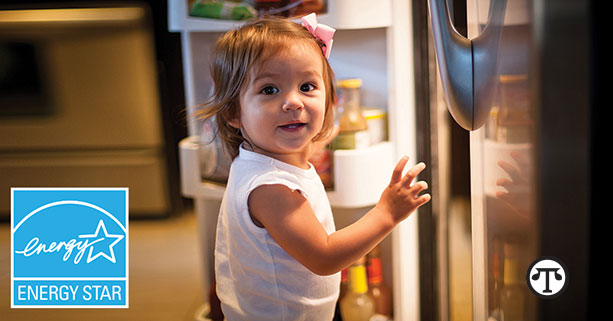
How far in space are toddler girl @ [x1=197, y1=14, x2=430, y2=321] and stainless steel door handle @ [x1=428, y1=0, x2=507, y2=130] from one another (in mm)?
90

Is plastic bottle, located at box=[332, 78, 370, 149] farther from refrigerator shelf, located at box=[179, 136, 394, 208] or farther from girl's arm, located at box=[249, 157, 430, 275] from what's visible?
girl's arm, located at box=[249, 157, 430, 275]

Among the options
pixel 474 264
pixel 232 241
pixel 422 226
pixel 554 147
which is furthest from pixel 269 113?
pixel 422 226

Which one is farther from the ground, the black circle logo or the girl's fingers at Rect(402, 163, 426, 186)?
the girl's fingers at Rect(402, 163, 426, 186)

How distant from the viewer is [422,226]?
46.4 inches

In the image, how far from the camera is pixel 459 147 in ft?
3.12

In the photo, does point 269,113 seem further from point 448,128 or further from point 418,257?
point 418,257

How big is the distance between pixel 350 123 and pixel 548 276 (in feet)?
2.33

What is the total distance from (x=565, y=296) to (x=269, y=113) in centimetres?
40

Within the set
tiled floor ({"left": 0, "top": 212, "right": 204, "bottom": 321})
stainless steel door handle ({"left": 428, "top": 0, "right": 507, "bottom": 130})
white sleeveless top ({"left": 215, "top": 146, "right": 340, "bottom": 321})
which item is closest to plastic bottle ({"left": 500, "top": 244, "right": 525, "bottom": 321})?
stainless steel door handle ({"left": 428, "top": 0, "right": 507, "bottom": 130})

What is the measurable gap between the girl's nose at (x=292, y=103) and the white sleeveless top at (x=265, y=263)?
7 centimetres

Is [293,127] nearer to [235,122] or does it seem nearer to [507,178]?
[235,122]

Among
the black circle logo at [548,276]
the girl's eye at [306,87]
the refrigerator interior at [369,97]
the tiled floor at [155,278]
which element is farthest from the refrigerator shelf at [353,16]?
the black circle logo at [548,276]

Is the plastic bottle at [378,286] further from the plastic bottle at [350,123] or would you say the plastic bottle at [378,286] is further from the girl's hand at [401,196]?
the girl's hand at [401,196]

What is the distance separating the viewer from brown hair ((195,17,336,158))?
748 millimetres
